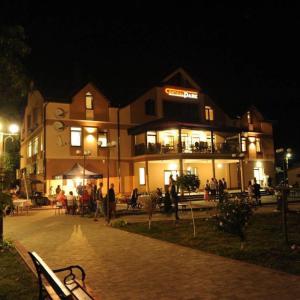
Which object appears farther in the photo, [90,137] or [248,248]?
[90,137]

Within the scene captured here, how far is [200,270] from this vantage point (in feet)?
23.6

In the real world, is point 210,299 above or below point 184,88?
below

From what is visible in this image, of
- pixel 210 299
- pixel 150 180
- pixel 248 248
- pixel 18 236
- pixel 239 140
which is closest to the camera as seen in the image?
pixel 210 299

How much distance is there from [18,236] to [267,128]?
113 ft

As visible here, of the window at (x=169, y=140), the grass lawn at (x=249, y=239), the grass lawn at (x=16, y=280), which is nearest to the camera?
the grass lawn at (x=16, y=280)

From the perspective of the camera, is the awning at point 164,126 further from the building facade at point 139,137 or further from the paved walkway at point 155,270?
the paved walkway at point 155,270

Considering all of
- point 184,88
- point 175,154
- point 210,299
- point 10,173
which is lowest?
point 210,299

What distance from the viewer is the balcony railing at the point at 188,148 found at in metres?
31.1

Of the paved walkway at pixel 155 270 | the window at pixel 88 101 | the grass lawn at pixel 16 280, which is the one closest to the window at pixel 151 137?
the window at pixel 88 101

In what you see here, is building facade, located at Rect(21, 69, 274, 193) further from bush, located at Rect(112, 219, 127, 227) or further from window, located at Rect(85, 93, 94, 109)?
bush, located at Rect(112, 219, 127, 227)

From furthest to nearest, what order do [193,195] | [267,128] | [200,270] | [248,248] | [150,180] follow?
[267,128], [150,180], [193,195], [248,248], [200,270]

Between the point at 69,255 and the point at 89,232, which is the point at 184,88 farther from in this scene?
the point at 69,255

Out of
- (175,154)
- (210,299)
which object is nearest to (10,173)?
(210,299)

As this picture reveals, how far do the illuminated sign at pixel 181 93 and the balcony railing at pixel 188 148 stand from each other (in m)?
4.99
